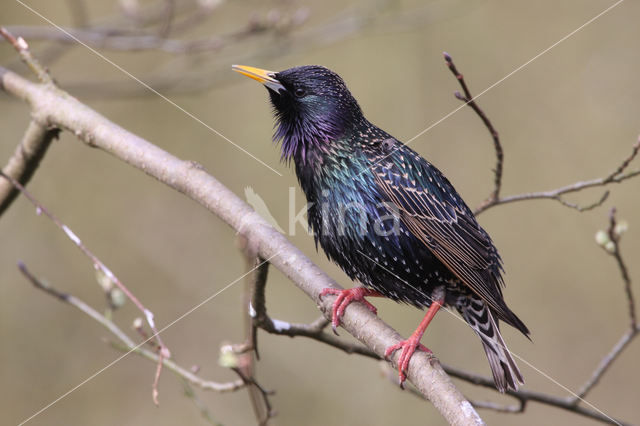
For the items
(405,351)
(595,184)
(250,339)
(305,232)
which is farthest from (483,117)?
(305,232)

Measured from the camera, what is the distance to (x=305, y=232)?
19.7ft

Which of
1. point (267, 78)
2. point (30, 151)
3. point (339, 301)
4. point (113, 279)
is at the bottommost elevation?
point (113, 279)

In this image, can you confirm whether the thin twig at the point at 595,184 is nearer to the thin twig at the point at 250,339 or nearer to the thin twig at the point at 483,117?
the thin twig at the point at 483,117

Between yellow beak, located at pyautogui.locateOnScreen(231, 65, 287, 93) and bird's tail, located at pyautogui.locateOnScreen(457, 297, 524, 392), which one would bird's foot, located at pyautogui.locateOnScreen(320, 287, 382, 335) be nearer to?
bird's tail, located at pyautogui.locateOnScreen(457, 297, 524, 392)

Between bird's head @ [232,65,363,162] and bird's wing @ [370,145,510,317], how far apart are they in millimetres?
284

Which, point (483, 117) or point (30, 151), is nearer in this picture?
point (483, 117)

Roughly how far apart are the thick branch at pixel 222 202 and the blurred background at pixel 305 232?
7.52 feet

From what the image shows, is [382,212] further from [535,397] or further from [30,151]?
[30,151]

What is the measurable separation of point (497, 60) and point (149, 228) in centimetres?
352

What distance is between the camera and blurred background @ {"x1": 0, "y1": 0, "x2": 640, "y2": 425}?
5918 mm

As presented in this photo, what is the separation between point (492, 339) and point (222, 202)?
1537mm

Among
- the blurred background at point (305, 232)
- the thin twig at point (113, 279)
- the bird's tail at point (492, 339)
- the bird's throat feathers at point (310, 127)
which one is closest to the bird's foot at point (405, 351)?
the bird's tail at point (492, 339)

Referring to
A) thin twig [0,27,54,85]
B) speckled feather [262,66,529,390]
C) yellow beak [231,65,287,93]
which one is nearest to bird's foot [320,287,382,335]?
speckled feather [262,66,529,390]

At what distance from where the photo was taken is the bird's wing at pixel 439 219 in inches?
134
